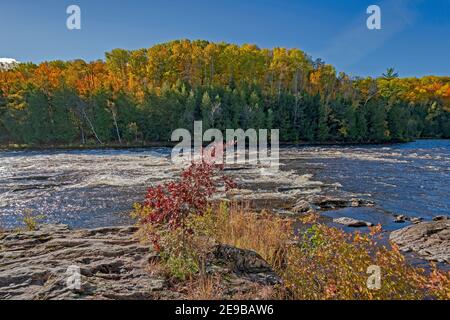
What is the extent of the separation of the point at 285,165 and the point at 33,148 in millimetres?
43231

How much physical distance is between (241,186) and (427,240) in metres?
10.9

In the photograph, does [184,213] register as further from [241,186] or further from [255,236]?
[241,186]

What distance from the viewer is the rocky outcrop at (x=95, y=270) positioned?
4.71 metres

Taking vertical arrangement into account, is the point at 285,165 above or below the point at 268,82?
below

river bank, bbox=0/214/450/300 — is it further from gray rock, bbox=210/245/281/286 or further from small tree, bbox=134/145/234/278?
small tree, bbox=134/145/234/278

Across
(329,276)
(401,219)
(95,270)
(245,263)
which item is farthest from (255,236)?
(401,219)

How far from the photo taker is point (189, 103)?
204 feet

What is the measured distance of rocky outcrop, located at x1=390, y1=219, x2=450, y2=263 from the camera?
368 inches

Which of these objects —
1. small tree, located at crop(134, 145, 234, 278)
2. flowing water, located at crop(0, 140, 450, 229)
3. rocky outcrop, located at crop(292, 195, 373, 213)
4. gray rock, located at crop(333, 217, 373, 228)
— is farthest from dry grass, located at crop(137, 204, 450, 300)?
rocky outcrop, located at crop(292, 195, 373, 213)

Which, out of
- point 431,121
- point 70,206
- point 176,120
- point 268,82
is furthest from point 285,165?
point 431,121

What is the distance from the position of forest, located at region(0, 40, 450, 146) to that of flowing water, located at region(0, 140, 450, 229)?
30002 mm

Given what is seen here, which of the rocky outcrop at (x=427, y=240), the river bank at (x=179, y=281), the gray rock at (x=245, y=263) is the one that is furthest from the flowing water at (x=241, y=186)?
the gray rock at (x=245, y=263)
